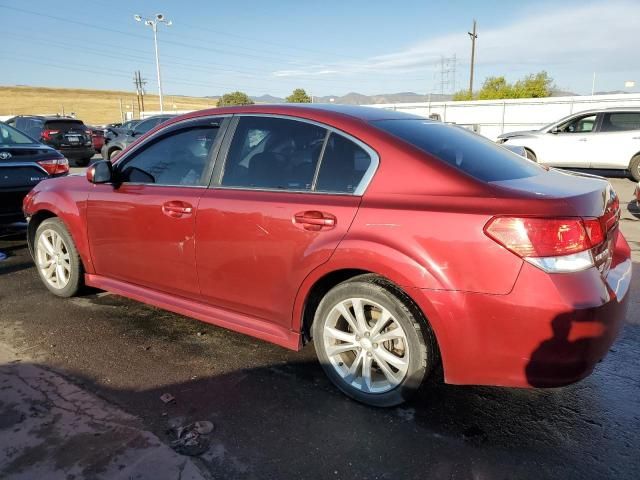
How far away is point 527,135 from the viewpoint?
13391 millimetres

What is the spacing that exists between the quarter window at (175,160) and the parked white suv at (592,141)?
10.8 metres

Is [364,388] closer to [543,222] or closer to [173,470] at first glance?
[173,470]

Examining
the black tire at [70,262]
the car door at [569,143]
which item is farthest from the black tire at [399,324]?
the car door at [569,143]

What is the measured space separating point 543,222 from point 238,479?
1.80 meters

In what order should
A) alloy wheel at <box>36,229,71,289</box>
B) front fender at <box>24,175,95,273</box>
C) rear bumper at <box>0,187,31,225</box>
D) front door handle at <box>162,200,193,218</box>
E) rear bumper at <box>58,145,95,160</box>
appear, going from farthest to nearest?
rear bumper at <box>58,145,95,160</box> → rear bumper at <box>0,187,31,225</box> → alloy wheel at <box>36,229,71,289</box> → front fender at <box>24,175,95,273</box> → front door handle at <box>162,200,193,218</box>

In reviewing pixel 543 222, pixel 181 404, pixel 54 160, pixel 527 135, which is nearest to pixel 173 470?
pixel 181 404

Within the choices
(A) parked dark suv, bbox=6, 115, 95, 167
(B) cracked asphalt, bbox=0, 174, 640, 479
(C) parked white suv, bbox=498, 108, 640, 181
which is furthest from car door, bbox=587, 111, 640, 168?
(A) parked dark suv, bbox=6, 115, 95, 167

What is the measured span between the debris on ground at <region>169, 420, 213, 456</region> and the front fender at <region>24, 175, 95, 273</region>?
213cm

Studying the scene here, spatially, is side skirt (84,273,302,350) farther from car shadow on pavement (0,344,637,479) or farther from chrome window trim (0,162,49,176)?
chrome window trim (0,162,49,176)

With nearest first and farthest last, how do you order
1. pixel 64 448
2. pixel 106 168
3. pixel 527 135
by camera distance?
1. pixel 64 448
2. pixel 106 168
3. pixel 527 135

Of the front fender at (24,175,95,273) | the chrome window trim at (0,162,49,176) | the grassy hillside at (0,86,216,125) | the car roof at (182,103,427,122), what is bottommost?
Answer: the front fender at (24,175,95,273)

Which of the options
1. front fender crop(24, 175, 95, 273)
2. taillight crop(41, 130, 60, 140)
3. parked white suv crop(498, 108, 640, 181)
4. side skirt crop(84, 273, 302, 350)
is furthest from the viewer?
taillight crop(41, 130, 60, 140)

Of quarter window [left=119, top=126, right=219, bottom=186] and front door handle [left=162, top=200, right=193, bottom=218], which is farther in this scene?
quarter window [left=119, top=126, right=219, bottom=186]

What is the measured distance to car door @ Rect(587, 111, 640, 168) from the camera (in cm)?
1215
